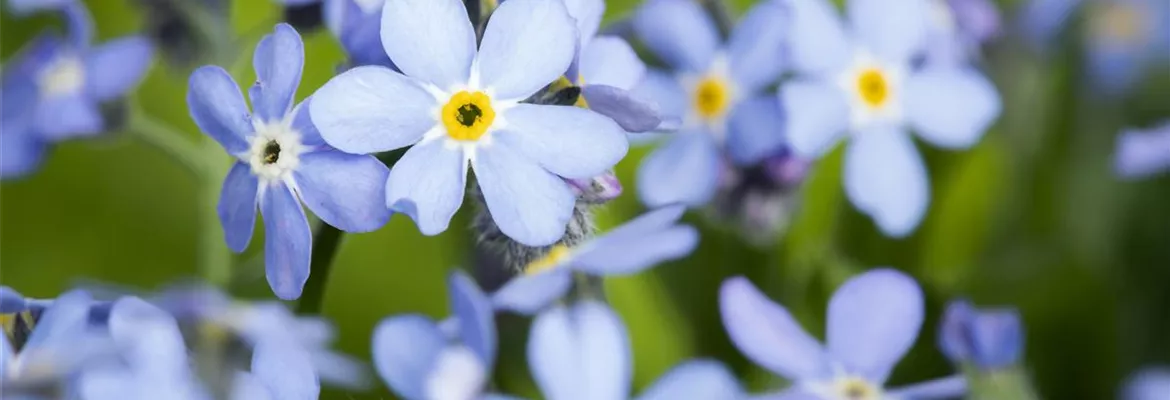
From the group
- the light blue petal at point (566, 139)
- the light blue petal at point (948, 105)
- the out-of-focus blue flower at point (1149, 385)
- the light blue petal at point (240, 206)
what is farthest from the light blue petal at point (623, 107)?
the out-of-focus blue flower at point (1149, 385)

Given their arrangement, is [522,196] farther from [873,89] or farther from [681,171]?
[873,89]

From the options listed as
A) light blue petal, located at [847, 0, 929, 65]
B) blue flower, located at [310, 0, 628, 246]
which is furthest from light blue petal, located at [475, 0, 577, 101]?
light blue petal, located at [847, 0, 929, 65]

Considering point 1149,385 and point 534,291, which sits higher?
point 534,291

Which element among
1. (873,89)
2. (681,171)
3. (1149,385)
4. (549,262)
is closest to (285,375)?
(549,262)

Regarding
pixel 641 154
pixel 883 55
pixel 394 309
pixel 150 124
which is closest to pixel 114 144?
pixel 150 124

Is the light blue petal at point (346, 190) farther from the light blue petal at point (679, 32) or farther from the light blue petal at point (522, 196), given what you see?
the light blue petal at point (679, 32)

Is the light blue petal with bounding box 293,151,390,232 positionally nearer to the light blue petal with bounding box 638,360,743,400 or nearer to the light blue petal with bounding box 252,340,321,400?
the light blue petal with bounding box 252,340,321,400
